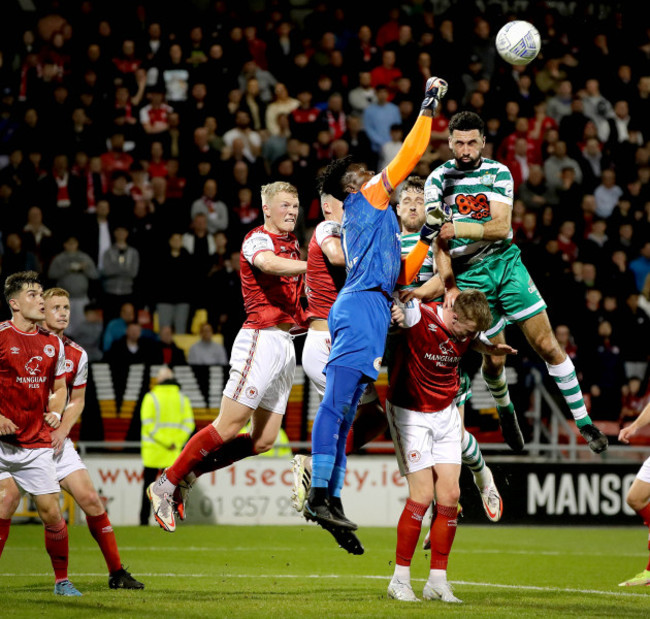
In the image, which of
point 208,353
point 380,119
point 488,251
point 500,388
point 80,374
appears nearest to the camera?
point 488,251

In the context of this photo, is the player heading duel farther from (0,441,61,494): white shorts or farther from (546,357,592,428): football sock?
(546,357,592,428): football sock

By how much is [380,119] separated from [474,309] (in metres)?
11.3

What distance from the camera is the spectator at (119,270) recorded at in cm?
1678

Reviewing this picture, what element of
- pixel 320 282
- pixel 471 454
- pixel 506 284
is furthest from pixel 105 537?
pixel 506 284

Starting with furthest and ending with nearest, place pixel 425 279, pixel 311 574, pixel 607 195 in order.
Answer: pixel 607 195 < pixel 311 574 < pixel 425 279

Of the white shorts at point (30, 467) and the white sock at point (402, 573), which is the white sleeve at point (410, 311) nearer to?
the white sock at point (402, 573)

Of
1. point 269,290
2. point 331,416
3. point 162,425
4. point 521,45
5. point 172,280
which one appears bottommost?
point 162,425

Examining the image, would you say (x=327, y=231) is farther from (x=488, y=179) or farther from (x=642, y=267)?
(x=642, y=267)

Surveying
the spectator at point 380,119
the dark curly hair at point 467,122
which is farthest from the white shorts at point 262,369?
the spectator at point 380,119

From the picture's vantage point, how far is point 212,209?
17750 mm

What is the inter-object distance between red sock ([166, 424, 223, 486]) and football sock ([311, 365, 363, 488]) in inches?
68.2

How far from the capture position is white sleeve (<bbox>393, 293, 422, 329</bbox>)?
27.5 feet

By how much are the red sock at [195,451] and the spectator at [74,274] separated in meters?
7.40

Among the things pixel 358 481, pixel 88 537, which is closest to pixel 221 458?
pixel 88 537
